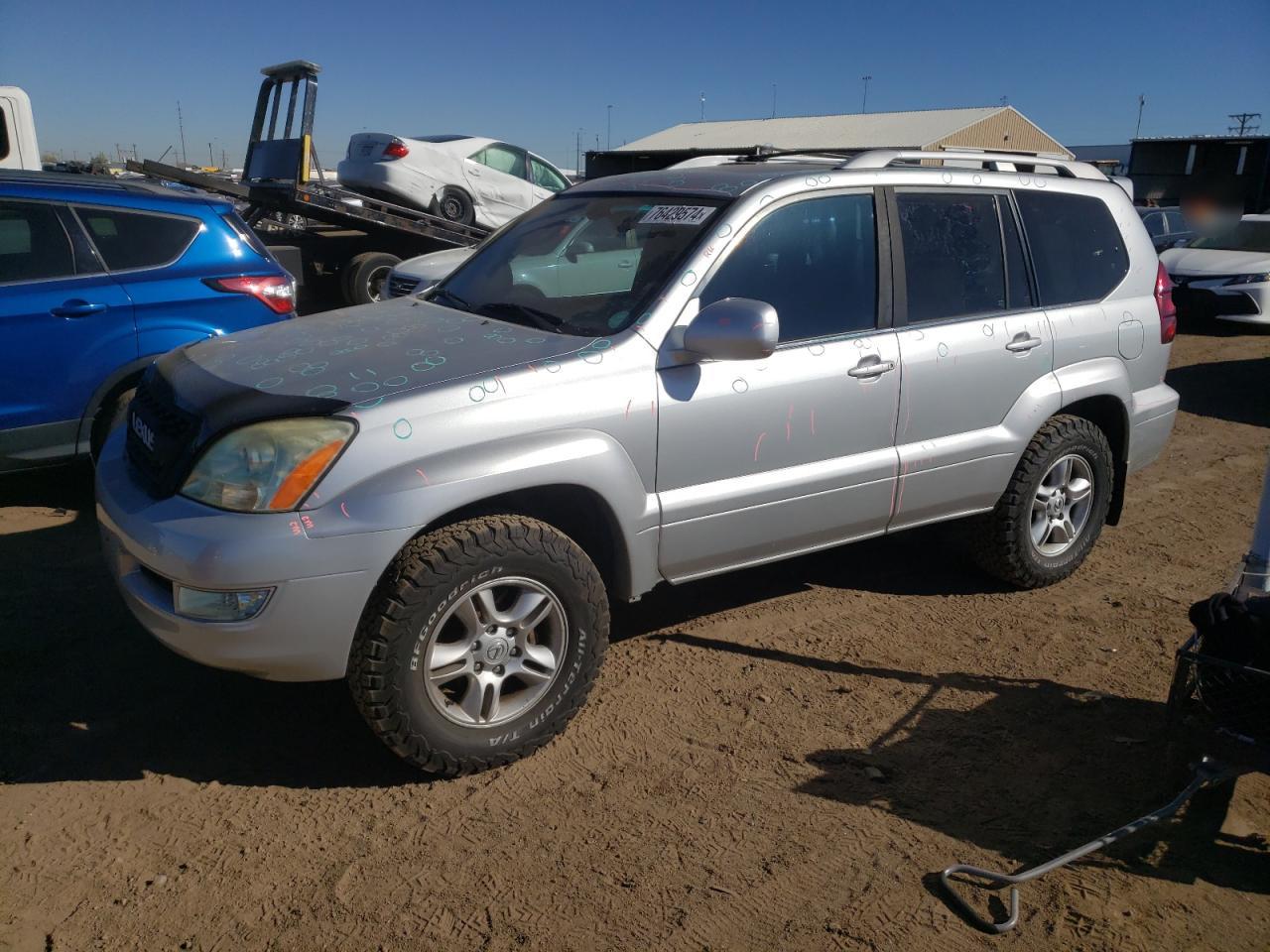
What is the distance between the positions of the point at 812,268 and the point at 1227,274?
11057mm

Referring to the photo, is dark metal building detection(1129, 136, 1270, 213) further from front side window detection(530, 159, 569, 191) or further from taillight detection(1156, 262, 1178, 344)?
taillight detection(1156, 262, 1178, 344)

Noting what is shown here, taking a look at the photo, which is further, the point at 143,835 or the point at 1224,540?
the point at 1224,540

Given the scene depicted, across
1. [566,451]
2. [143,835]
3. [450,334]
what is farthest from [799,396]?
[143,835]

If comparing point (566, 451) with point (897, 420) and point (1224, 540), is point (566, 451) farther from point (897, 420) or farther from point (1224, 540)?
point (1224, 540)

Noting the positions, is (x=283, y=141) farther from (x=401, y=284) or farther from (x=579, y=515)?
(x=579, y=515)

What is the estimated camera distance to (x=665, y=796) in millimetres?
3178

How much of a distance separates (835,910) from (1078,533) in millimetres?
2886

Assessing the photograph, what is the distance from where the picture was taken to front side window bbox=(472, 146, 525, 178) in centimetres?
1379

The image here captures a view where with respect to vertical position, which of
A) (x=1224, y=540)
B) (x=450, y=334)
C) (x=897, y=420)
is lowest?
(x=1224, y=540)

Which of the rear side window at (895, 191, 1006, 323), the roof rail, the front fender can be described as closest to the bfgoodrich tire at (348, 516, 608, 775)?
the front fender

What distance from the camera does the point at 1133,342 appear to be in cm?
486

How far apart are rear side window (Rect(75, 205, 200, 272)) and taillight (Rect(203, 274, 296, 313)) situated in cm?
27

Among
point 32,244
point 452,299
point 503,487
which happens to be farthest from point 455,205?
point 503,487

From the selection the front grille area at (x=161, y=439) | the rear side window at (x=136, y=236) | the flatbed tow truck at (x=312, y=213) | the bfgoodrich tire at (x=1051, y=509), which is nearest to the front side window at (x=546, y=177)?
the flatbed tow truck at (x=312, y=213)
